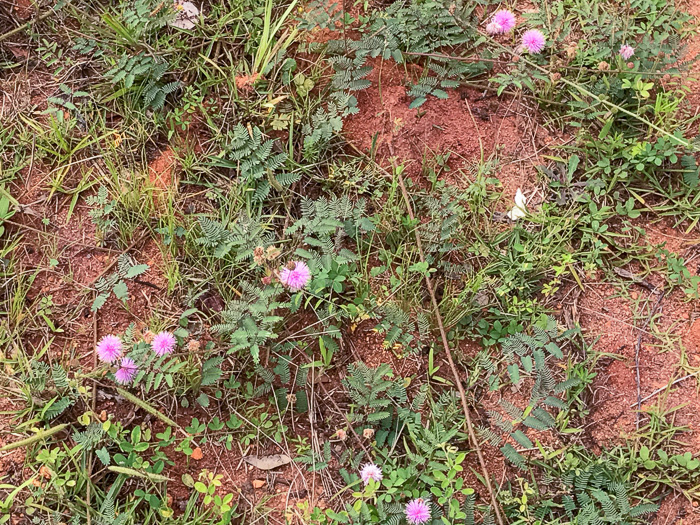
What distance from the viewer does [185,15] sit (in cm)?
239

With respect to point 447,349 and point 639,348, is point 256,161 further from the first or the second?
point 639,348

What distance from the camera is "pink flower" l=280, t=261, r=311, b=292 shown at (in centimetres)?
193

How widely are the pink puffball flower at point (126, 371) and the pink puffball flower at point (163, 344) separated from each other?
0.09 meters

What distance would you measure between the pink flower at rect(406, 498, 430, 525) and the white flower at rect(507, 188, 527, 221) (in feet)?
3.84

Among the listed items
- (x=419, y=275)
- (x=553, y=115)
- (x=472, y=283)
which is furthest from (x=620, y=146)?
(x=419, y=275)

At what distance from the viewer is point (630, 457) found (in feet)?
6.54

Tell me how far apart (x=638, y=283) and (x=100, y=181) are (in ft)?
7.33

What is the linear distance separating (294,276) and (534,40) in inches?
56.3

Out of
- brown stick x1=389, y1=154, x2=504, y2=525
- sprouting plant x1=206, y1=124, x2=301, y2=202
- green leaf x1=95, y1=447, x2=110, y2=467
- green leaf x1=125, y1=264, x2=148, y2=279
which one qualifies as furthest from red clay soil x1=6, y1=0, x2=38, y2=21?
green leaf x1=95, y1=447, x2=110, y2=467

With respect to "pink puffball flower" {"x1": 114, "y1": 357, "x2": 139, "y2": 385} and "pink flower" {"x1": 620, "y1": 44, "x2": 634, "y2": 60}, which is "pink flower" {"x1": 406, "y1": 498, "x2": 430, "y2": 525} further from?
"pink flower" {"x1": 620, "y1": 44, "x2": 634, "y2": 60}

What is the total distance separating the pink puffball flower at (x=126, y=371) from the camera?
1.89 meters

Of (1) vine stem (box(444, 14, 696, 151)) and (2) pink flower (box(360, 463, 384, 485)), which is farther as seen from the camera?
(1) vine stem (box(444, 14, 696, 151))

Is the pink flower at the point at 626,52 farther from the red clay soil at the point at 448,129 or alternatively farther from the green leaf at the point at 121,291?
the green leaf at the point at 121,291

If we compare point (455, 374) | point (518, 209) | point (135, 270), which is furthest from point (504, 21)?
point (135, 270)
